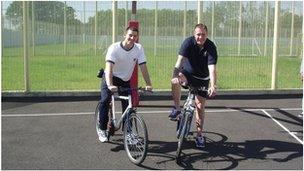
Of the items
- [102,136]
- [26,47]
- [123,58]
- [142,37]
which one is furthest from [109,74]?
[142,37]

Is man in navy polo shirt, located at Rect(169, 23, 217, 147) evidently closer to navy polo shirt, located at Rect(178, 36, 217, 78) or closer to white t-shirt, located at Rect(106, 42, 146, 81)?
navy polo shirt, located at Rect(178, 36, 217, 78)

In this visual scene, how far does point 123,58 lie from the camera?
652 centimetres

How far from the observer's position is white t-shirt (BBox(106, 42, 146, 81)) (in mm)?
6441

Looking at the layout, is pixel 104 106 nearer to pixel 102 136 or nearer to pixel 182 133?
pixel 102 136

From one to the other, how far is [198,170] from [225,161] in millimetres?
525

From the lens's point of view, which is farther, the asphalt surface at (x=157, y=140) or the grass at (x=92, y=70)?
the grass at (x=92, y=70)

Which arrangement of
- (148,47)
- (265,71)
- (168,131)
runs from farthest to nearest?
(148,47)
(265,71)
(168,131)

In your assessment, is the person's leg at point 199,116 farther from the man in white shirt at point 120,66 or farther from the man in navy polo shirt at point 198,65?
the man in white shirt at point 120,66

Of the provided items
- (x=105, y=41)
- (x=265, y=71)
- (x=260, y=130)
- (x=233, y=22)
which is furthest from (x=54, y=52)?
(x=260, y=130)

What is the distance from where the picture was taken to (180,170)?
5.89 metres

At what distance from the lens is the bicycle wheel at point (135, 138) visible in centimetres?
606

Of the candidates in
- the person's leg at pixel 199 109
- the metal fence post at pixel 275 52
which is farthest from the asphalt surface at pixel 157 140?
the metal fence post at pixel 275 52

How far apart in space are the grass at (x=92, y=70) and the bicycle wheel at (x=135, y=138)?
17.1 ft

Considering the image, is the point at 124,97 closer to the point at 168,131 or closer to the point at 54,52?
the point at 168,131
